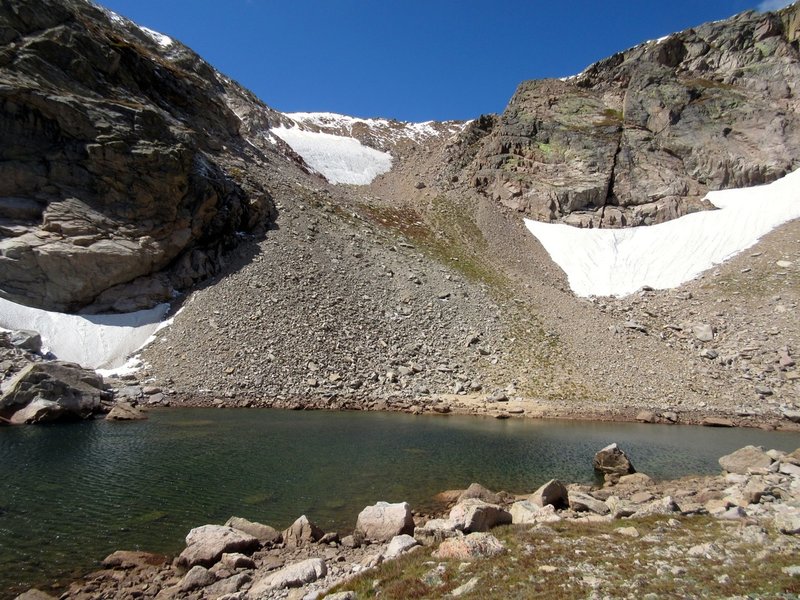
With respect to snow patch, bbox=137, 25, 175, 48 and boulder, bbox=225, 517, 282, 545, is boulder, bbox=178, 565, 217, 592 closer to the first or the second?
boulder, bbox=225, 517, 282, 545

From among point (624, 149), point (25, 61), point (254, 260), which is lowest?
point (254, 260)

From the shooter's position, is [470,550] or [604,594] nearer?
[604,594]

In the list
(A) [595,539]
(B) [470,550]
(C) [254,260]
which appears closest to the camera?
(B) [470,550]

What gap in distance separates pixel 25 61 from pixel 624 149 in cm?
7596

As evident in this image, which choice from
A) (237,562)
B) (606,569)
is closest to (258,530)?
(237,562)

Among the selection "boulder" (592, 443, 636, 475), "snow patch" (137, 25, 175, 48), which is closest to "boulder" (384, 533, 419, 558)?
"boulder" (592, 443, 636, 475)

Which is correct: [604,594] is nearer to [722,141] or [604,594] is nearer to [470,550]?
[470,550]

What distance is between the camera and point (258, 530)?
13.5 m

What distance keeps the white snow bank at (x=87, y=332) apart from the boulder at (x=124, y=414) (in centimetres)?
1015

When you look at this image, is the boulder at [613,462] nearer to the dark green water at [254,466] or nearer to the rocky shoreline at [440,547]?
the dark green water at [254,466]

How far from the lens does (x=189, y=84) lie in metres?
68.2

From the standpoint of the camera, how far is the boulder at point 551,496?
1566cm

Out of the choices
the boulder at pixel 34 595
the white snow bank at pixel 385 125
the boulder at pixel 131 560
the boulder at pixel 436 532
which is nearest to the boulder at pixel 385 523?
the boulder at pixel 436 532

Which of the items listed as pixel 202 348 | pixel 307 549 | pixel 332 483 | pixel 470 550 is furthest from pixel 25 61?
pixel 470 550
